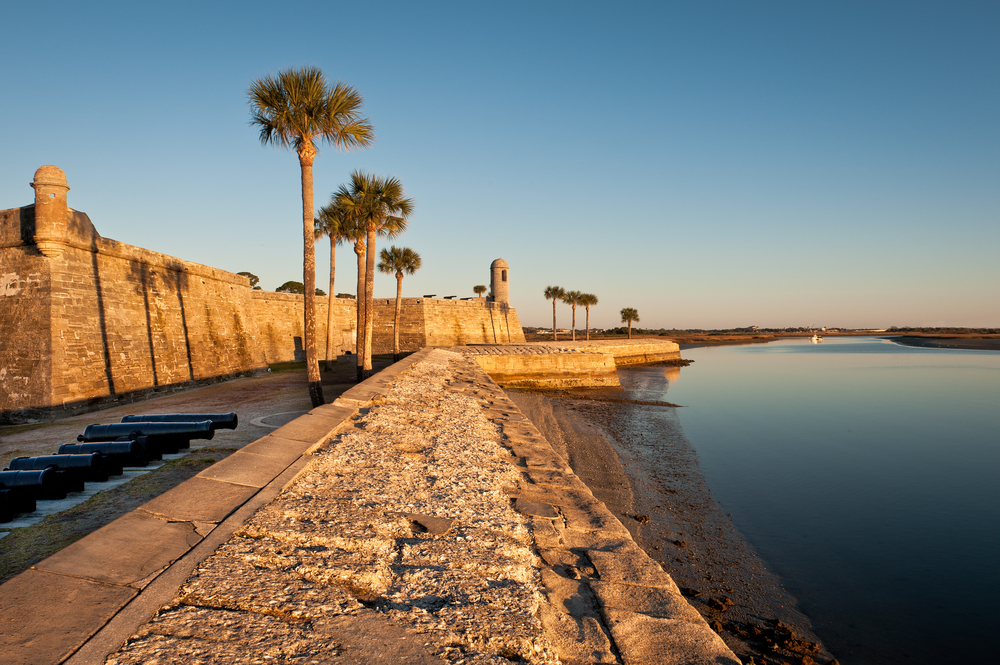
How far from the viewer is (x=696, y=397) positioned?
65.3 feet

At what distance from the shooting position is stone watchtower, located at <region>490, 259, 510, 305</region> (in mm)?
42938

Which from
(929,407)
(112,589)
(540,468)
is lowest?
(929,407)

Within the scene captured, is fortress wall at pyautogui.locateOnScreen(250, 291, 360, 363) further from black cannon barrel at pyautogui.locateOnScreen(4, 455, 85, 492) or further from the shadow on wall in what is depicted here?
black cannon barrel at pyautogui.locateOnScreen(4, 455, 85, 492)

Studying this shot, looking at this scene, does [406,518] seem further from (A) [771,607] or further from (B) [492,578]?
(A) [771,607]

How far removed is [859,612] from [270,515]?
18.2 feet

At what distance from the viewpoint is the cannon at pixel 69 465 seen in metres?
4.50

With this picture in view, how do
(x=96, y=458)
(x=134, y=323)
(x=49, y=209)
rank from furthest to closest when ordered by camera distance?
(x=134, y=323) < (x=49, y=209) < (x=96, y=458)

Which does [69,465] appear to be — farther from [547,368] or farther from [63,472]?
[547,368]

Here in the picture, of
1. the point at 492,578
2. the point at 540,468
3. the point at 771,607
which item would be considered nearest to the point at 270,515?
the point at 492,578

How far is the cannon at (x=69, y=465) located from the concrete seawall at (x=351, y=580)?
188 cm

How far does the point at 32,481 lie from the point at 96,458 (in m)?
0.65

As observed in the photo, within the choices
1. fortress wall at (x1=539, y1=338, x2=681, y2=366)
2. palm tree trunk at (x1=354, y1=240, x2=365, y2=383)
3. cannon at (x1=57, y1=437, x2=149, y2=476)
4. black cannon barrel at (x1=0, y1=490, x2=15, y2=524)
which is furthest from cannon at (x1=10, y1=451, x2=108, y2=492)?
fortress wall at (x1=539, y1=338, x2=681, y2=366)

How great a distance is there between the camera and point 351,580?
250 cm

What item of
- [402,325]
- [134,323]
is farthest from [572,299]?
[134,323]
